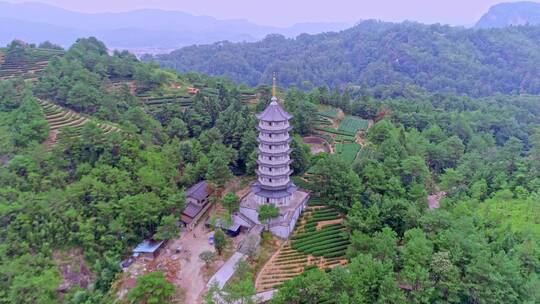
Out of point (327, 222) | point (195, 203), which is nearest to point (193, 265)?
point (195, 203)

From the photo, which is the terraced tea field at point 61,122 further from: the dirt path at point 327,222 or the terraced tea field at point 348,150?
the terraced tea field at point 348,150

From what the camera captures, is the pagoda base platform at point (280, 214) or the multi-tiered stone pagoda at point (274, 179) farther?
the multi-tiered stone pagoda at point (274, 179)

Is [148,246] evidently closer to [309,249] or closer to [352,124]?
[309,249]

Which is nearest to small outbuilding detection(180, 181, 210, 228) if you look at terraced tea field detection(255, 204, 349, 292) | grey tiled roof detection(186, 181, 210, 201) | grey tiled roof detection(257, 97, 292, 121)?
grey tiled roof detection(186, 181, 210, 201)

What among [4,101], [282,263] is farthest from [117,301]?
[4,101]

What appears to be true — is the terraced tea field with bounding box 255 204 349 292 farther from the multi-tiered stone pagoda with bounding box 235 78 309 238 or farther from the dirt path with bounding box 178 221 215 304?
the dirt path with bounding box 178 221 215 304

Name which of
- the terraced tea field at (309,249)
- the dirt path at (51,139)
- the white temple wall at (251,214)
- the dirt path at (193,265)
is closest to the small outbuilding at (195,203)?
the dirt path at (193,265)

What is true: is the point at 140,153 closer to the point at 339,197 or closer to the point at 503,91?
the point at 339,197
